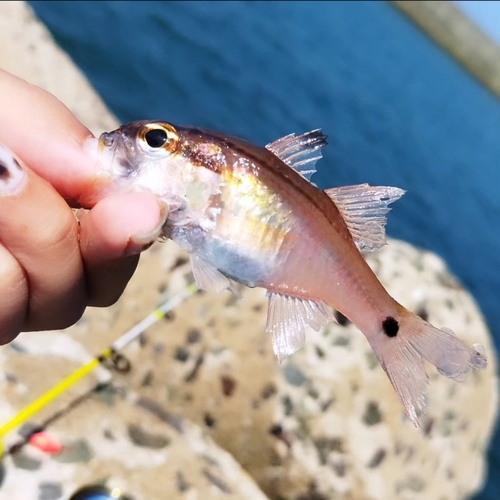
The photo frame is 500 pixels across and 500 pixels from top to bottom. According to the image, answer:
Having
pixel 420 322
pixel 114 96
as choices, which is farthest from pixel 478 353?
pixel 114 96

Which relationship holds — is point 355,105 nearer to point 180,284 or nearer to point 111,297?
point 180,284

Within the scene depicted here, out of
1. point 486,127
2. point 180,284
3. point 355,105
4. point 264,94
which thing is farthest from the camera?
point 486,127

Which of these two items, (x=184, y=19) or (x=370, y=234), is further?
(x=184, y=19)

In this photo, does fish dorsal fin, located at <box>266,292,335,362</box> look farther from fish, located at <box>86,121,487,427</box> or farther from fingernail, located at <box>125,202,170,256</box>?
fingernail, located at <box>125,202,170,256</box>

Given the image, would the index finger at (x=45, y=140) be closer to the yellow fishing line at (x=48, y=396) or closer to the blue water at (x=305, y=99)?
the yellow fishing line at (x=48, y=396)

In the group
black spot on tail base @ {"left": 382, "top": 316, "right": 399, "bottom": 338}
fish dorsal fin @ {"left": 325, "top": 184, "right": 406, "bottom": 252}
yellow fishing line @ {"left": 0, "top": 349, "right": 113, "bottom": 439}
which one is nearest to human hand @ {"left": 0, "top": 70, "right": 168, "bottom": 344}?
fish dorsal fin @ {"left": 325, "top": 184, "right": 406, "bottom": 252}

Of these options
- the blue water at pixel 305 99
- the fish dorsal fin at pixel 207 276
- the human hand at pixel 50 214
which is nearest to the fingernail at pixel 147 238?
the human hand at pixel 50 214

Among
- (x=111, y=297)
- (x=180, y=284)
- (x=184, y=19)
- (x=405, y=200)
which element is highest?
(x=111, y=297)
